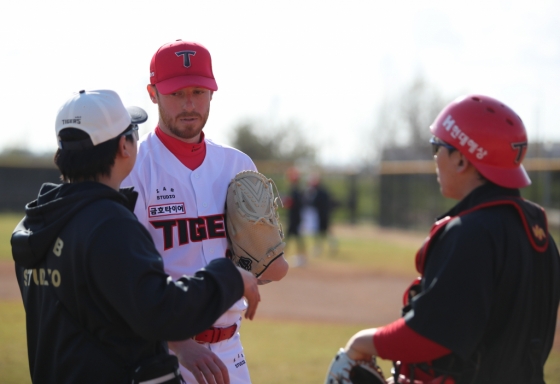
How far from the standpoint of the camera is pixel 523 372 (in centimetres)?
226

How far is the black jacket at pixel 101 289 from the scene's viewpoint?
6.88 ft

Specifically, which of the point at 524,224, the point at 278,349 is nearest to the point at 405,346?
the point at 524,224

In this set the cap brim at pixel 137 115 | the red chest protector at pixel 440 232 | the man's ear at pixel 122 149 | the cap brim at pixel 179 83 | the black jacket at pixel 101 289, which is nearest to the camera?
the black jacket at pixel 101 289

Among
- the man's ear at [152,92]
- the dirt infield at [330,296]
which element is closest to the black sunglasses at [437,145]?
the man's ear at [152,92]

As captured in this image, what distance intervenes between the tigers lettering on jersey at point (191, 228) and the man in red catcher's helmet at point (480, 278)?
1074 mm

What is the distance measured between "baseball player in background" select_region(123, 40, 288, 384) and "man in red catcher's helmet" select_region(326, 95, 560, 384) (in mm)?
1004

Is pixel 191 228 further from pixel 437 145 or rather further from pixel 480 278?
pixel 480 278

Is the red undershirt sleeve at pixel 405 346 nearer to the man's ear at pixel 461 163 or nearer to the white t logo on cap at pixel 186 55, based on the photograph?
the man's ear at pixel 461 163

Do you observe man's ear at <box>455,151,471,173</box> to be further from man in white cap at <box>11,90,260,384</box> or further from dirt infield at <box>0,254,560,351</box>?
dirt infield at <box>0,254,560,351</box>

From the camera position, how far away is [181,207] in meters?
3.12

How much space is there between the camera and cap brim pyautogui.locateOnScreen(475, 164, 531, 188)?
91.7 inches

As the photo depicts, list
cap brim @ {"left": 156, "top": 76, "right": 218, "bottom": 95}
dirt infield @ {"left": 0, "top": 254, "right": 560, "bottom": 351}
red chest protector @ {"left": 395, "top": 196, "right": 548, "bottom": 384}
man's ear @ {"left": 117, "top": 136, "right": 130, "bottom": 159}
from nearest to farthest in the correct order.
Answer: red chest protector @ {"left": 395, "top": 196, "right": 548, "bottom": 384} → man's ear @ {"left": 117, "top": 136, "right": 130, "bottom": 159} → cap brim @ {"left": 156, "top": 76, "right": 218, "bottom": 95} → dirt infield @ {"left": 0, "top": 254, "right": 560, "bottom": 351}

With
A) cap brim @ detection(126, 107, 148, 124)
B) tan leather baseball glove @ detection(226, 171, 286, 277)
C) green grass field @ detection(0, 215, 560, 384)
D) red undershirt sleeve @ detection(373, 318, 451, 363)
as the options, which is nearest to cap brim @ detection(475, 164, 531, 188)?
red undershirt sleeve @ detection(373, 318, 451, 363)

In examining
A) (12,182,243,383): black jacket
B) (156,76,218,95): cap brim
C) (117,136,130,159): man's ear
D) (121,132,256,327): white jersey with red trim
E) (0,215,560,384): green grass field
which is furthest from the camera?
(0,215,560,384): green grass field
